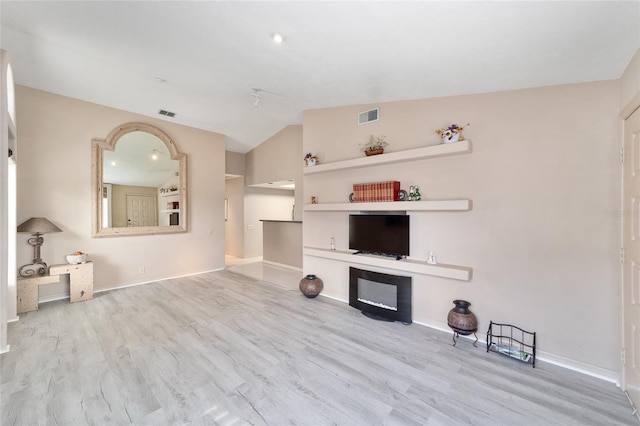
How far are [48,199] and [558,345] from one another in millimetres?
6728

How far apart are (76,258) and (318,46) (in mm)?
4710

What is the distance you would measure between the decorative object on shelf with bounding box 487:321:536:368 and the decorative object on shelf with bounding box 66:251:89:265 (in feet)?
18.7

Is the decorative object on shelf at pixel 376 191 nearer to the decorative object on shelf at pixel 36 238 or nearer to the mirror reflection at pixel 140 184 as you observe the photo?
the mirror reflection at pixel 140 184

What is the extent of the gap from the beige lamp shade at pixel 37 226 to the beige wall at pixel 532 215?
504 cm

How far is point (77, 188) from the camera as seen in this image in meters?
4.11

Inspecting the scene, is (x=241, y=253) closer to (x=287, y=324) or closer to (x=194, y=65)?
(x=287, y=324)

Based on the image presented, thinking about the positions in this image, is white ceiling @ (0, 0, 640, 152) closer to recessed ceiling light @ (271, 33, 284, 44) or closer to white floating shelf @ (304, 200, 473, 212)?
recessed ceiling light @ (271, 33, 284, 44)

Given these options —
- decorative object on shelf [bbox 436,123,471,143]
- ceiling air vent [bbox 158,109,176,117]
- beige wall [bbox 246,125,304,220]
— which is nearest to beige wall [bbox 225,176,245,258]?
beige wall [bbox 246,125,304,220]

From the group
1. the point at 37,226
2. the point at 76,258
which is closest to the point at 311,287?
the point at 76,258

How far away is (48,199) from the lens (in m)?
3.86

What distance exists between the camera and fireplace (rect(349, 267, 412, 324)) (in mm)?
3178

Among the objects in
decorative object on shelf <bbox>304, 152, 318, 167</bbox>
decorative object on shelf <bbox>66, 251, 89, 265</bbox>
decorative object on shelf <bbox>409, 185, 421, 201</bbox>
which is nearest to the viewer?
decorative object on shelf <bbox>409, 185, 421, 201</bbox>

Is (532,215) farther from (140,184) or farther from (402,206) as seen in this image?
(140,184)

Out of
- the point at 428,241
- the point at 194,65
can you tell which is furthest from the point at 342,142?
the point at 194,65
